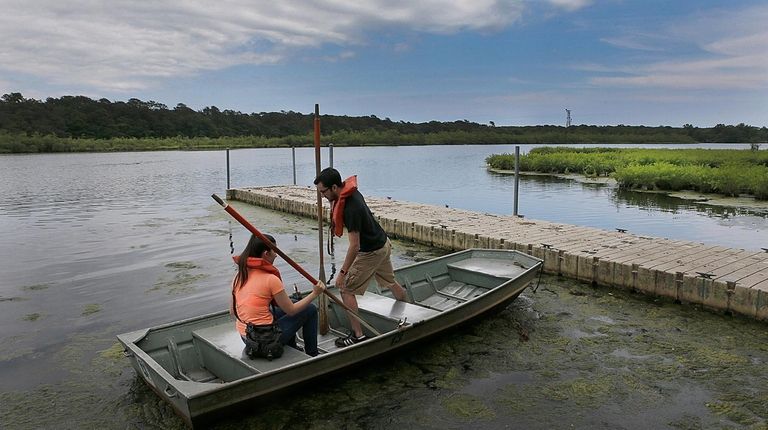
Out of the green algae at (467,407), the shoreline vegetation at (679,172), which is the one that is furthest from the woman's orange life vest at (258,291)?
the shoreline vegetation at (679,172)

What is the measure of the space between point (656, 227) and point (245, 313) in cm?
1128

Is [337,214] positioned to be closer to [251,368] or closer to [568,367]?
[251,368]

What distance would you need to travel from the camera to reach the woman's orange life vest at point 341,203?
5180 millimetres

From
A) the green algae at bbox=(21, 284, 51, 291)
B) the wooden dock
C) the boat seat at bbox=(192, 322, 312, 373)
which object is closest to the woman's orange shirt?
the boat seat at bbox=(192, 322, 312, 373)

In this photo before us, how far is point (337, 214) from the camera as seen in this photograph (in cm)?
530

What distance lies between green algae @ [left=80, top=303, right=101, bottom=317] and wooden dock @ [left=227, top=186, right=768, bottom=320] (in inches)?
234

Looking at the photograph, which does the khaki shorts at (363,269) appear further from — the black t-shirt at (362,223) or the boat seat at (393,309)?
the boat seat at (393,309)

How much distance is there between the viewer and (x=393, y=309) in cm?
580

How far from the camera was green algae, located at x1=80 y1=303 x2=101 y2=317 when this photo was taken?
23.9 feet

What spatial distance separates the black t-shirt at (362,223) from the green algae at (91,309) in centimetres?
407

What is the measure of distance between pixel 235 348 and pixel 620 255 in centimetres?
566

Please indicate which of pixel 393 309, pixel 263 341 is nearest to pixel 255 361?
pixel 263 341

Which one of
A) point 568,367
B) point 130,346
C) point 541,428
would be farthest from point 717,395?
point 130,346

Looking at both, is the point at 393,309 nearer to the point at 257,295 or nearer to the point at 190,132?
the point at 257,295
